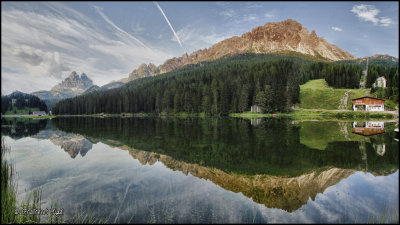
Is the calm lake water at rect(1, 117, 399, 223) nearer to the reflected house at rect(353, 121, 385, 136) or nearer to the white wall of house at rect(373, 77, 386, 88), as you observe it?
the reflected house at rect(353, 121, 385, 136)

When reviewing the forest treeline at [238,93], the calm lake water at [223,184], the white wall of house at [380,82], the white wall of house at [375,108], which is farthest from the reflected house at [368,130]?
the white wall of house at [380,82]

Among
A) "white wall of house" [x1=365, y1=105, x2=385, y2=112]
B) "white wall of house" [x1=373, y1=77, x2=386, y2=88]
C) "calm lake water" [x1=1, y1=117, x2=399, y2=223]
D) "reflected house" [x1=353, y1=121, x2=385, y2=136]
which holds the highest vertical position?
"white wall of house" [x1=373, y1=77, x2=386, y2=88]

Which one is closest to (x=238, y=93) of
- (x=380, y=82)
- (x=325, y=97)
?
(x=325, y=97)

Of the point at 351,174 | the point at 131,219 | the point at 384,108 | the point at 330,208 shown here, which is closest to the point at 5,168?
the point at 131,219

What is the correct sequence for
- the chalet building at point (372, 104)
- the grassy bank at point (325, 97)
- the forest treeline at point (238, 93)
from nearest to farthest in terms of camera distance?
1. the chalet building at point (372, 104)
2. the grassy bank at point (325, 97)
3. the forest treeline at point (238, 93)

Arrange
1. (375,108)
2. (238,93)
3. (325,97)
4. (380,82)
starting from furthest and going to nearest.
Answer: (238,93), (380,82), (325,97), (375,108)

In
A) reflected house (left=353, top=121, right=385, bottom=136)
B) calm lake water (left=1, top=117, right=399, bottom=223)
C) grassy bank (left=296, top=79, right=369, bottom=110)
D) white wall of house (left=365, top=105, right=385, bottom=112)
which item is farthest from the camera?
grassy bank (left=296, top=79, right=369, bottom=110)

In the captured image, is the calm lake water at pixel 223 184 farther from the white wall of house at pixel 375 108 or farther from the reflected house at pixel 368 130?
the white wall of house at pixel 375 108

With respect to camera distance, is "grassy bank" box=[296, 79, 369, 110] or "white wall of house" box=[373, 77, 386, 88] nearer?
"grassy bank" box=[296, 79, 369, 110]

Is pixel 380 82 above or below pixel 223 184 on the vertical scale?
above

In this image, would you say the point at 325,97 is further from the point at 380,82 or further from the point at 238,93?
the point at 238,93

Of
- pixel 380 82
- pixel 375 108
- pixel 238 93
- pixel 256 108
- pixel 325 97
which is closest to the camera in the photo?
pixel 375 108

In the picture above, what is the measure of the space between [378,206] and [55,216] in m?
15.1

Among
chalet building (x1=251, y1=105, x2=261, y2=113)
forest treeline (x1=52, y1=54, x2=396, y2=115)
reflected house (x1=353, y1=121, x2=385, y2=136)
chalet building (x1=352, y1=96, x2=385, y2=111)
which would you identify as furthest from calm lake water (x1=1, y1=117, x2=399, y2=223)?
forest treeline (x1=52, y1=54, x2=396, y2=115)
